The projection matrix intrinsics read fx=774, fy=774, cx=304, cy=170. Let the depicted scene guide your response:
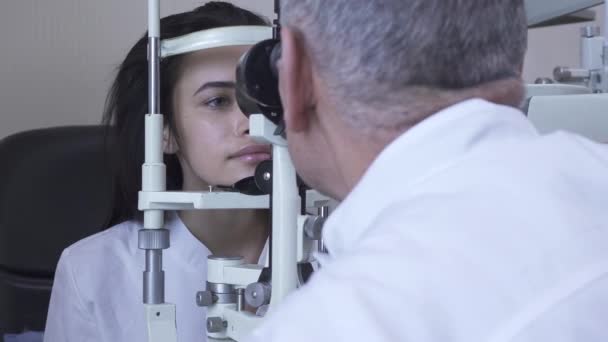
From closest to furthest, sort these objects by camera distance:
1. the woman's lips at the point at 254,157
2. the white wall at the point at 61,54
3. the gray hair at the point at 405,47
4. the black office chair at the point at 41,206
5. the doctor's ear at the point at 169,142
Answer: the gray hair at the point at 405,47 → the woman's lips at the point at 254,157 → the doctor's ear at the point at 169,142 → the black office chair at the point at 41,206 → the white wall at the point at 61,54

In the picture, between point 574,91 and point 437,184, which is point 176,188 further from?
point 437,184

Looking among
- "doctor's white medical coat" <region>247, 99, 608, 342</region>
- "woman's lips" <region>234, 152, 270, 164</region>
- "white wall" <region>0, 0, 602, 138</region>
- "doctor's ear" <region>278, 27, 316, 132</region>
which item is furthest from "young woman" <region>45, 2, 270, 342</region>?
"doctor's white medical coat" <region>247, 99, 608, 342</region>

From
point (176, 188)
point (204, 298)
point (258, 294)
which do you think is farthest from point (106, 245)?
point (258, 294)

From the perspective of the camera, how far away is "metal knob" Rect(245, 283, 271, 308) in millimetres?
913

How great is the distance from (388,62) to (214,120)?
2.60ft

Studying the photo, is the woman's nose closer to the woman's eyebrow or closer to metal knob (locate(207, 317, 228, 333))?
the woman's eyebrow

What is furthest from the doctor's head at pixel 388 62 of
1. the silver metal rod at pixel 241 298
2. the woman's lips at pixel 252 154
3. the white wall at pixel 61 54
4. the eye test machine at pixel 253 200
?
the white wall at pixel 61 54

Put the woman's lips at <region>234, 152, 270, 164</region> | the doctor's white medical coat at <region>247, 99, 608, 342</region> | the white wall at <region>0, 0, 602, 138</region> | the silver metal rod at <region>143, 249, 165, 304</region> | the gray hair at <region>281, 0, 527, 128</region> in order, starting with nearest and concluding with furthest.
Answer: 1. the doctor's white medical coat at <region>247, 99, 608, 342</region>
2. the gray hair at <region>281, 0, 527, 128</region>
3. the silver metal rod at <region>143, 249, 165, 304</region>
4. the woman's lips at <region>234, 152, 270, 164</region>
5. the white wall at <region>0, 0, 602, 138</region>

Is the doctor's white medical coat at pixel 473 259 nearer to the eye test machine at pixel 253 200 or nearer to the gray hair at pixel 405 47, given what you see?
the gray hair at pixel 405 47

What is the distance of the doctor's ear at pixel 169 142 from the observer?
1.35m

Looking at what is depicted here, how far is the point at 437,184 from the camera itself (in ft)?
1.50

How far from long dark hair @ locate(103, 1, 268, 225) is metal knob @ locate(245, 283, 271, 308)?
50cm

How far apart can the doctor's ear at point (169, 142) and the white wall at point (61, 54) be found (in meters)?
0.61

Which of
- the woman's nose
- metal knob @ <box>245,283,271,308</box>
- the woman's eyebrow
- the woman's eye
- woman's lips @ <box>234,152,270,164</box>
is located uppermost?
the woman's eyebrow
